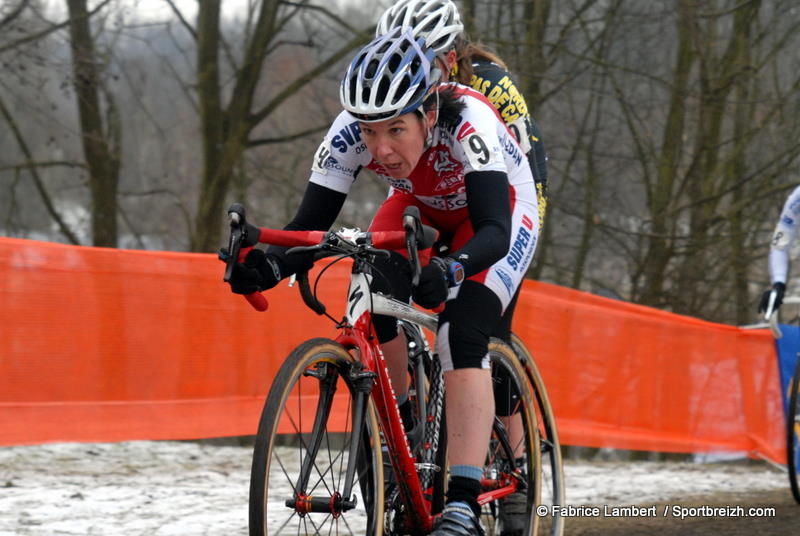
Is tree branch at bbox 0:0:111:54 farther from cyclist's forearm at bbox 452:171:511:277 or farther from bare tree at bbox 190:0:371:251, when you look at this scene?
cyclist's forearm at bbox 452:171:511:277

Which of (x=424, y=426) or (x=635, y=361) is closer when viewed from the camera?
(x=424, y=426)

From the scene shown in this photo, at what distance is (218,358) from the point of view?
20.9ft

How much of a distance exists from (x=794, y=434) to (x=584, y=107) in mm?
6016

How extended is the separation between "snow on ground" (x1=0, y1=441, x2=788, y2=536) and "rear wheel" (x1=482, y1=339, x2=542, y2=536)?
129cm

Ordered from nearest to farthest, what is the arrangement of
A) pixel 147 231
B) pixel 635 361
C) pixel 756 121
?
pixel 635 361 < pixel 756 121 < pixel 147 231

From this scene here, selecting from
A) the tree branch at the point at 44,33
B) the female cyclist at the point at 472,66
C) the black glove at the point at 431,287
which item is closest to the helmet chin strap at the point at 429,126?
the black glove at the point at 431,287

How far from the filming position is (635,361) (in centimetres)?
798

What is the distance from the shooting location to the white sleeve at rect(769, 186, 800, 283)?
6.80 m

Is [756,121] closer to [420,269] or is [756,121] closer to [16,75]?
[16,75]

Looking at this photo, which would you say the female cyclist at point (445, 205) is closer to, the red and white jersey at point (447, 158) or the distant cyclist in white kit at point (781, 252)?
the red and white jersey at point (447, 158)

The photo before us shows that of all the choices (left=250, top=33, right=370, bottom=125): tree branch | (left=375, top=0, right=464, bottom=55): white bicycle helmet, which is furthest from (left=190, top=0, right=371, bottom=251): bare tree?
(left=375, top=0, right=464, bottom=55): white bicycle helmet

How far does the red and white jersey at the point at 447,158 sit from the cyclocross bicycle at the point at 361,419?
410 mm

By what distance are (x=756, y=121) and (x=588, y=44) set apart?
2358 millimetres

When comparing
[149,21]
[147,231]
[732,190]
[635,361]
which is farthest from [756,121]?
[147,231]
